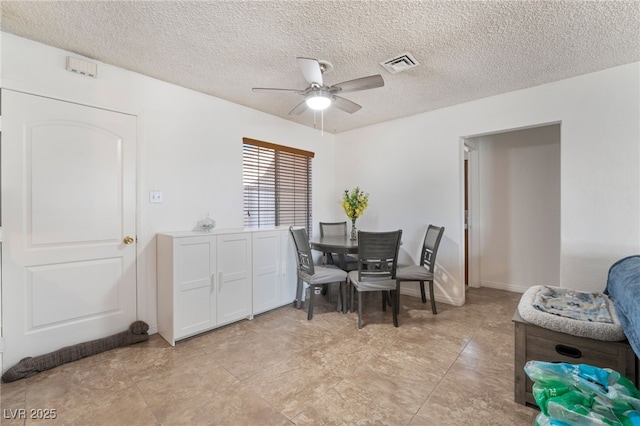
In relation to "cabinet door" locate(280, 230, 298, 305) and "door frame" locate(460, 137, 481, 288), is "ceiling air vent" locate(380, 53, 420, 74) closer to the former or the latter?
"cabinet door" locate(280, 230, 298, 305)

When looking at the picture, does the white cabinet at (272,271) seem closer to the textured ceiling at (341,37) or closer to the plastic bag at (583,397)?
the textured ceiling at (341,37)

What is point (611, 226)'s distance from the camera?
2.49 metres

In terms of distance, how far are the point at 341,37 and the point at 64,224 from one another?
2.69m

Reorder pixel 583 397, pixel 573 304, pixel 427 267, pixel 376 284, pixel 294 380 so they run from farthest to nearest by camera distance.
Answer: pixel 427 267 < pixel 376 284 < pixel 294 380 < pixel 573 304 < pixel 583 397

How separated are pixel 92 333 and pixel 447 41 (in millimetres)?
3810

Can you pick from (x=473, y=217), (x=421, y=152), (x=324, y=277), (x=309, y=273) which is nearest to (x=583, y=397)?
(x=324, y=277)

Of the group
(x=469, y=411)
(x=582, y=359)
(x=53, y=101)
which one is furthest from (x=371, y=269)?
(x=53, y=101)

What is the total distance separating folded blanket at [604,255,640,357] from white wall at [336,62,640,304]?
0.62m

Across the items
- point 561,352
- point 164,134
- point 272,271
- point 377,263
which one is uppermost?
point 164,134

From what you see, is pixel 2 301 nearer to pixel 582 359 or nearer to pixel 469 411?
pixel 469 411

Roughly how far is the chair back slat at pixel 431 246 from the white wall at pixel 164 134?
2.36m

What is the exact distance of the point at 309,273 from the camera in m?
3.12

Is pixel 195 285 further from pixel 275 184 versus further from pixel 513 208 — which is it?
pixel 513 208

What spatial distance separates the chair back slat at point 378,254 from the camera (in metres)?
2.71
